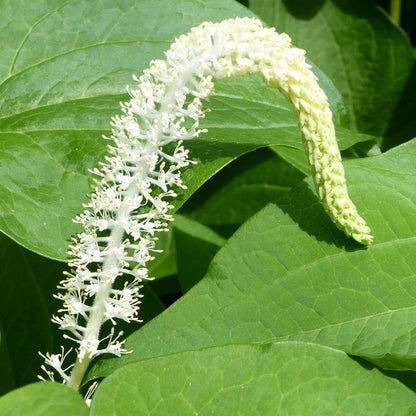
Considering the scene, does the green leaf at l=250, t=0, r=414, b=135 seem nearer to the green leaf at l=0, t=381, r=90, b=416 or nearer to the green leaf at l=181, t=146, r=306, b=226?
the green leaf at l=181, t=146, r=306, b=226

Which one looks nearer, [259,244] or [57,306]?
[259,244]

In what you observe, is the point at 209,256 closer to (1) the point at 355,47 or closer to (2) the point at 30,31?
(2) the point at 30,31

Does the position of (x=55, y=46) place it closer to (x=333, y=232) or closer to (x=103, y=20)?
(x=103, y=20)

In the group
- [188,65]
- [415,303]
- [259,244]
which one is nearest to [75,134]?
[188,65]

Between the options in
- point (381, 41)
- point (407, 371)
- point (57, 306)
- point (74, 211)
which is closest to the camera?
point (407, 371)

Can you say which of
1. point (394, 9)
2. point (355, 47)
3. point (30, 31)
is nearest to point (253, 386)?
point (30, 31)

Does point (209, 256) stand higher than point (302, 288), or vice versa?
point (302, 288)
